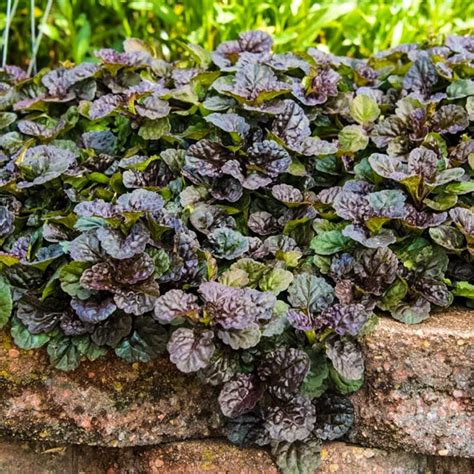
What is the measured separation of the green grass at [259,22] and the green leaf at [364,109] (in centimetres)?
76

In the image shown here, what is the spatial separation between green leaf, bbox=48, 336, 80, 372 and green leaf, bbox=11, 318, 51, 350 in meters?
0.02

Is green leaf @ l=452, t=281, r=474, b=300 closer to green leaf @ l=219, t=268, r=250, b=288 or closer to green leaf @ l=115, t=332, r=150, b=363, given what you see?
green leaf @ l=219, t=268, r=250, b=288

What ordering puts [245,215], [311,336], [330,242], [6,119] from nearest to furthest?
1. [311,336]
2. [330,242]
3. [245,215]
4. [6,119]

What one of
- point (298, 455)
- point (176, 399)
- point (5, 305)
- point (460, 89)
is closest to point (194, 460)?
point (176, 399)

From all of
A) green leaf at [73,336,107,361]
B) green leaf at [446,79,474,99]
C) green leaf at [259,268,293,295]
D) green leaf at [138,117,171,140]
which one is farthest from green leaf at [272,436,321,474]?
green leaf at [446,79,474,99]

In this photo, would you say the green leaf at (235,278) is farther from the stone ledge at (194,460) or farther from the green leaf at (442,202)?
the green leaf at (442,202)

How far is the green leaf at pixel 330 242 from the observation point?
6.00 feet

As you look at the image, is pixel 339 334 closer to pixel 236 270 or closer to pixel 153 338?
pixel 236 270

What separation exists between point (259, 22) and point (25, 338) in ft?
6.31

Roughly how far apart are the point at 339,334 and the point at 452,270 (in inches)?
17.0

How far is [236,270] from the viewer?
5.58 feet

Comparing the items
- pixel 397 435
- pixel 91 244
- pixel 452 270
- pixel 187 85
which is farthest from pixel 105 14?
pixel 397 435

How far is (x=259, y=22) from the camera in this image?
3023mm

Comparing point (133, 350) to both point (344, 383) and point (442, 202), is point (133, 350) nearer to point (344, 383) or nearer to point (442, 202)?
point (344, 383)
